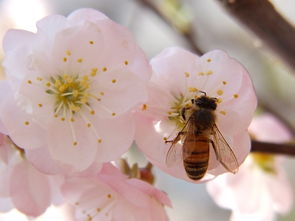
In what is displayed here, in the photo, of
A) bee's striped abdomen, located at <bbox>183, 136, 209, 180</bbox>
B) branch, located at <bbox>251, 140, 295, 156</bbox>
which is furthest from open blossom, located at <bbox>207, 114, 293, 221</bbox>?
bee's striped abdomen, located at <bbox>183, 136, 209, 180</bbox>

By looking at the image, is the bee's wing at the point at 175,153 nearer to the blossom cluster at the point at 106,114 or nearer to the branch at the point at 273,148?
the blossom cluster at the point at 106,114

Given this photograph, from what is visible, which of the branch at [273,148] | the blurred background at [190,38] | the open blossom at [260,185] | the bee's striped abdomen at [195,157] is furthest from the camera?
the blurred background at [190,38]

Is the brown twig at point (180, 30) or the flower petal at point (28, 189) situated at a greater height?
the brown twig at point (180, 30)

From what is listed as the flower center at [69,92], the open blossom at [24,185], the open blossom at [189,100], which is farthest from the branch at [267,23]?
the open blossom at [24,185]

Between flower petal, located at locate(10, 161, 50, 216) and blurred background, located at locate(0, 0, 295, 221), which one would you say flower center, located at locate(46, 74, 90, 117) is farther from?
blurred background, located at locate(0, 0, 295, 221)

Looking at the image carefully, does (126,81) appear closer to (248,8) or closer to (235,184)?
(248,8)

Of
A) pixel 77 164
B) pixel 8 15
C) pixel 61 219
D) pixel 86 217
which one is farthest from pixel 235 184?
pixel 8 15

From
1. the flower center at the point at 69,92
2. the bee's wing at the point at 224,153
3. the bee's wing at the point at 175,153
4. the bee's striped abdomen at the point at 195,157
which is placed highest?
the bee's wing at the point at 224,153
